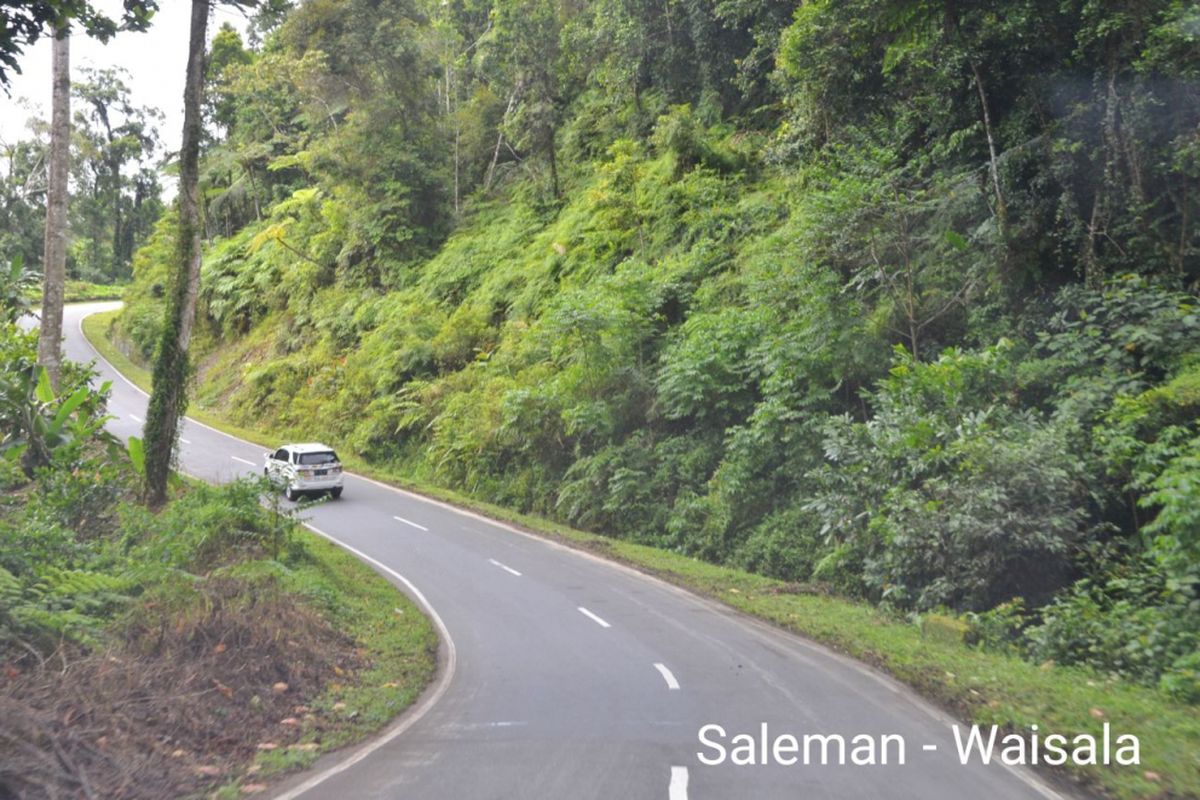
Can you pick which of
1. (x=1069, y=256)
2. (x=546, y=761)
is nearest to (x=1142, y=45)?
(x=1069, y=256)

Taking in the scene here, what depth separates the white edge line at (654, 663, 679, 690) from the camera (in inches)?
405

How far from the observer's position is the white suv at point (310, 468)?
25.9 m

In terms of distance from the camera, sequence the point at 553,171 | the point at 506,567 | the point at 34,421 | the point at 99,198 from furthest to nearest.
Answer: the point at 99,198 < the point at 553,171 < the point at 506,567 < the point at 34,421

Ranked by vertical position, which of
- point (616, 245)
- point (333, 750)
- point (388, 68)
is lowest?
point (333, 750)

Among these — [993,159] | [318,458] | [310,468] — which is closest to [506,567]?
[310,468]

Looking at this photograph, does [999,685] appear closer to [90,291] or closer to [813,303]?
[813,303]

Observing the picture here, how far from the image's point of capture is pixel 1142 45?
14.7 metres

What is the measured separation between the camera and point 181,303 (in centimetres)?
1798

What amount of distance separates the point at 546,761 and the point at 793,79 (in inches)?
839

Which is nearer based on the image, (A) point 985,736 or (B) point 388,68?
(A) point 985,736

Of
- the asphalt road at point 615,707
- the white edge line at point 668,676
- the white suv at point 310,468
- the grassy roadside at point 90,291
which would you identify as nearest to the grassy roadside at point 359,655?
the asphalt road at point 615,707

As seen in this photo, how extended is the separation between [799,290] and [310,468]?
14852mm

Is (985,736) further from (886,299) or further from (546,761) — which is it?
(886,299)

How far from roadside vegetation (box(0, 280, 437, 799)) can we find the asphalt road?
74 centimetres
